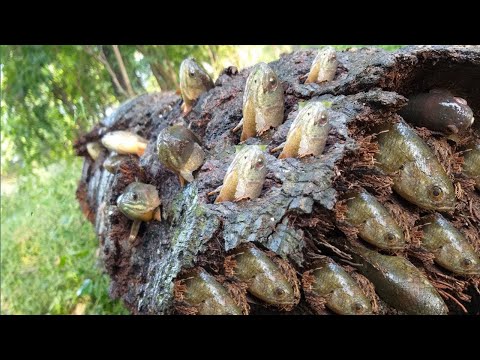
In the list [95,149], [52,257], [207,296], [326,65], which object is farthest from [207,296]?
[52,257]

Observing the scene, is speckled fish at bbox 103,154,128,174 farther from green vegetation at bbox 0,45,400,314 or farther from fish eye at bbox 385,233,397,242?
fish eye at bbox 385,233,397,242

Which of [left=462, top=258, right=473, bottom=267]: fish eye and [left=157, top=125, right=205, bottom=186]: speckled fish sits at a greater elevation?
[left=157, top=125, right=205, bottom=186]: speckled fish

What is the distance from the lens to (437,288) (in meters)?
2.22

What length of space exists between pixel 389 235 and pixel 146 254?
4.73ft

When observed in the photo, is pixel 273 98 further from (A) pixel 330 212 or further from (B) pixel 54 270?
(B) pixel 54 270

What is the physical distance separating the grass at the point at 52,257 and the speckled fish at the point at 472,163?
2.67 metres

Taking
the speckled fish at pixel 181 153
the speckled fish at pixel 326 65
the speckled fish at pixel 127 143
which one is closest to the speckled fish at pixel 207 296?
the speckled fish at pixel 181 153

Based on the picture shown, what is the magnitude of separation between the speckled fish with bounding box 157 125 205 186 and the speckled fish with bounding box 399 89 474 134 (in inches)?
44.3

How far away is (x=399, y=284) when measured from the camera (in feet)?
6.84

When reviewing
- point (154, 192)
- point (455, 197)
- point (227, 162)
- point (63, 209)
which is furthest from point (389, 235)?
point (63, 209)

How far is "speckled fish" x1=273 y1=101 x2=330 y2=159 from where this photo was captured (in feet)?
6.70

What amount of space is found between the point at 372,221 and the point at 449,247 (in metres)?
0.46

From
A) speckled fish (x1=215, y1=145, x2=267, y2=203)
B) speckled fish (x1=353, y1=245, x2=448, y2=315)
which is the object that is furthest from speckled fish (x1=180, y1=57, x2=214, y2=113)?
speckled fish (x1=353, y1=245, x2=448, y2=315)

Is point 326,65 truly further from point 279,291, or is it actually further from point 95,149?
point 95,149
